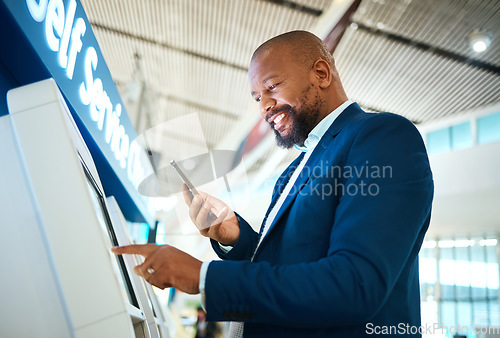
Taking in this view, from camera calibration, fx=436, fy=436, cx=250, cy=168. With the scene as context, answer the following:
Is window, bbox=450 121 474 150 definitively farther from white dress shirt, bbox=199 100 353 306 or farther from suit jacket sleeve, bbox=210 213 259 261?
suit jacket sleeve, bbox=210 213 259 261

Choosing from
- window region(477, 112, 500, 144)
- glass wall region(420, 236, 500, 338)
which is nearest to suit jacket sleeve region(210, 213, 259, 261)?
window region(477, 112, 500, 144)

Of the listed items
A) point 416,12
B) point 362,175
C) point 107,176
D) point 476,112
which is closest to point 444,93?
point 476,112

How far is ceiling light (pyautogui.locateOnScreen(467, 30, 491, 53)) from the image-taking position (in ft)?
22.4

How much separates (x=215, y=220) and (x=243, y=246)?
0.40 ft

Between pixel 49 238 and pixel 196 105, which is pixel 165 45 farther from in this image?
pixel 49 238

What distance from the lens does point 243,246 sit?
137 cm

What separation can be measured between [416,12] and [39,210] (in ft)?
22.8

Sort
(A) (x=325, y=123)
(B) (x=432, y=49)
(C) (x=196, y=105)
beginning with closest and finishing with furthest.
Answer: (A) (x=325, y=123) → (B) (x=432, y=49) → (C) (x=196, y=105)

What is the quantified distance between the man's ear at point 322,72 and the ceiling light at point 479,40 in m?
6.60

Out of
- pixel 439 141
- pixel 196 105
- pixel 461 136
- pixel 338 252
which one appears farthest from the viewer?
pixel 439 141

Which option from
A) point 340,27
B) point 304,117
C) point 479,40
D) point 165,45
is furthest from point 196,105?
point 304,117

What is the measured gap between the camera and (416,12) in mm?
6590

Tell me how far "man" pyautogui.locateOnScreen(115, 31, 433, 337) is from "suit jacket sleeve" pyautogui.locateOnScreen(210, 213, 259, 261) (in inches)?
3.6

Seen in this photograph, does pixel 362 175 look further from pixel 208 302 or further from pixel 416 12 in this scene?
pixel 416 12
